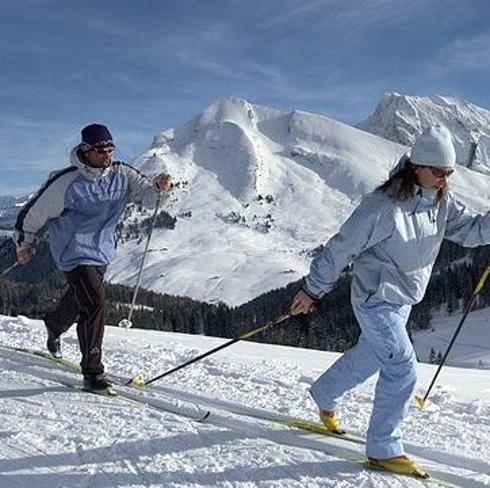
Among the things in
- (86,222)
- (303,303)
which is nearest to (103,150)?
(86,222)

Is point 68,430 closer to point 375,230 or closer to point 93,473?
point 93,473

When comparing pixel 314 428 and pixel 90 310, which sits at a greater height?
pixel 90 310

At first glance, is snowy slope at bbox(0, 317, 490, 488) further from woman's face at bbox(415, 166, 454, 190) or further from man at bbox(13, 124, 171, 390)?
woman's face at bbox(415, 166, 454, 190)

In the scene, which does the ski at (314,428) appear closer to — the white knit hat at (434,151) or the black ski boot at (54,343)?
the white knit hat at (434,151)

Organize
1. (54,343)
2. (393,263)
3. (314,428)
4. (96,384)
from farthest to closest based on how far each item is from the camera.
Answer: (54,343) → (96,384) → (314,428) → (393,263)

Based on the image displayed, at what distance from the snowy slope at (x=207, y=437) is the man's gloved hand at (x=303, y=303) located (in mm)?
921

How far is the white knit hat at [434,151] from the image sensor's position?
4.42 metres

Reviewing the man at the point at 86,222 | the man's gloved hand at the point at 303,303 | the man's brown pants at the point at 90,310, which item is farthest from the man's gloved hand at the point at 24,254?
the man's gloved hand at the point at 303,303

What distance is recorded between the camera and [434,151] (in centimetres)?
442

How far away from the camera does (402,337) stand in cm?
457

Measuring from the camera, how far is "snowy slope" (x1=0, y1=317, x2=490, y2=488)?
4.38 meters

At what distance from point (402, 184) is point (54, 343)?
4.73 metres

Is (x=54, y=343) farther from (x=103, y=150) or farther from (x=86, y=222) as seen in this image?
(x=103, y=150)

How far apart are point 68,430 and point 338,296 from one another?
359ft
